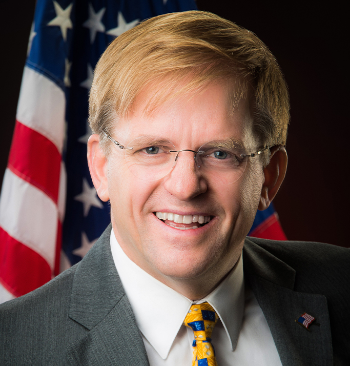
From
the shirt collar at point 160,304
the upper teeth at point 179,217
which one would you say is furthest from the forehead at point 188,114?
the shirt collar at point 160,304

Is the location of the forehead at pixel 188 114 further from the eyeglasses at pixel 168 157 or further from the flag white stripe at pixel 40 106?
the flag white stripe at pixel 40 106

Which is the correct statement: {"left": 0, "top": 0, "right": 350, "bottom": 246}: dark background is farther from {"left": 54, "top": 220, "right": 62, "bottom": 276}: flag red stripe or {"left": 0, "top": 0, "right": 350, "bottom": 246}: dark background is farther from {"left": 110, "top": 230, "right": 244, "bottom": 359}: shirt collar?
{"left": 110, "top": 230, "right": 244, "bottom": 359}: shirt collar

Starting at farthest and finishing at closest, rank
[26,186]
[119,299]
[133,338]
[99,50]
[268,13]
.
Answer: [268,13]
[99,50]
[26,186]
[119,299]
[133,338]

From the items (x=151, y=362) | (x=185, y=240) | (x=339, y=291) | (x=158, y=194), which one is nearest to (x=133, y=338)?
(x=151, y=362)

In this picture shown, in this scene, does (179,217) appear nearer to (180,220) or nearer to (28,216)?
(180,220)

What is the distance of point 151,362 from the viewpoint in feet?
6.16

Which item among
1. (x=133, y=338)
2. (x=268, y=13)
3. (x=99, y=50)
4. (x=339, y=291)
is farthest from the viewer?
(x=268, y=13)

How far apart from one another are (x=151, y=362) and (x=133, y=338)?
155 millimetres

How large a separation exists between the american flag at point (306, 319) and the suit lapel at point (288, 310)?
0.02 metres

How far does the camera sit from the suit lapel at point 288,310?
206cm

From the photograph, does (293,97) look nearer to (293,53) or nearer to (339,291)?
(293,53)

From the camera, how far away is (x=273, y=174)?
2.26 meters

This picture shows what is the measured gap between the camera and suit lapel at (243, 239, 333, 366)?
2.06m

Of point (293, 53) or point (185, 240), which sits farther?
point (293, 53)
